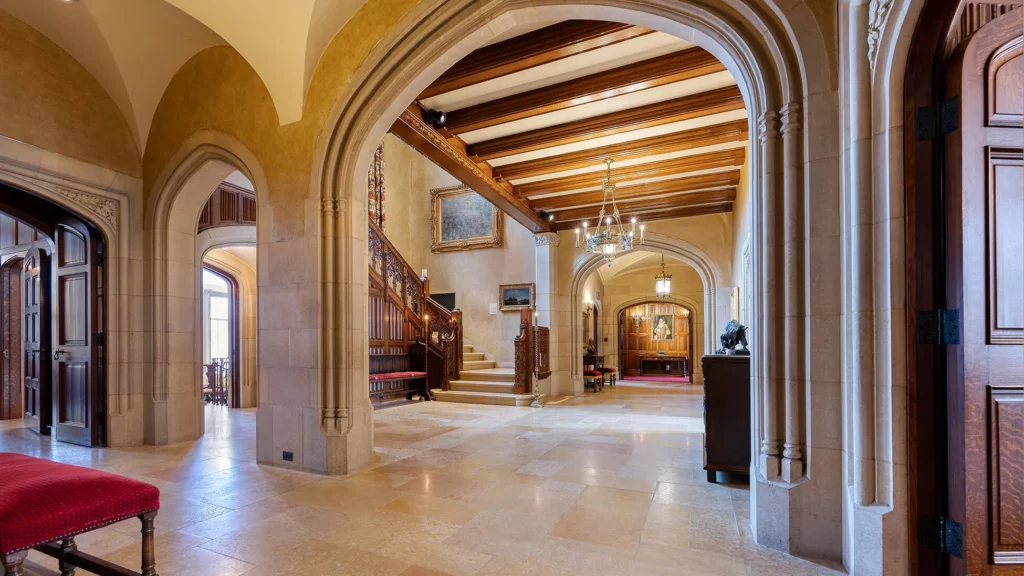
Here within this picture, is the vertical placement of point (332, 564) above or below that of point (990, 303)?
below

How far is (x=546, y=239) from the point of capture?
10.5m

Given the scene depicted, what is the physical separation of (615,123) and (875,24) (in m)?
3.65

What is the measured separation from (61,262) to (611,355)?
46.5 feet

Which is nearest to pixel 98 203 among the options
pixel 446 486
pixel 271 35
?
pixel 271 35

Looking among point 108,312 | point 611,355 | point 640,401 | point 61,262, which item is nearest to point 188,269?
point 108,312

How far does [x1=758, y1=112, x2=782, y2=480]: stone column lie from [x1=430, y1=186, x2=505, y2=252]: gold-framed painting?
984 cm

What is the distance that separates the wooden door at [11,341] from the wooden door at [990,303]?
11.1 m

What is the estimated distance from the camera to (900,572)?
7.26 feet

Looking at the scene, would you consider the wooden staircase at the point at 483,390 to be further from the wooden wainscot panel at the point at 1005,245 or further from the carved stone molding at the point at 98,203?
the wooden wainscot panel at the point at 1005,245

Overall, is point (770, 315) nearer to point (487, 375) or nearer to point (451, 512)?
point (451, 512)

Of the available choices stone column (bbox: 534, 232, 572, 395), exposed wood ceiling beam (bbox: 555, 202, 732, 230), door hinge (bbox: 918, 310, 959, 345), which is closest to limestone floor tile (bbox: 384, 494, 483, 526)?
door hinge (bbox: 918, 310, 959, 345)

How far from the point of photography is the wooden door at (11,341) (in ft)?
24.9

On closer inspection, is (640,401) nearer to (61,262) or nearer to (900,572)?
(900,572)

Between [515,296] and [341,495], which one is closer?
[341,495]
